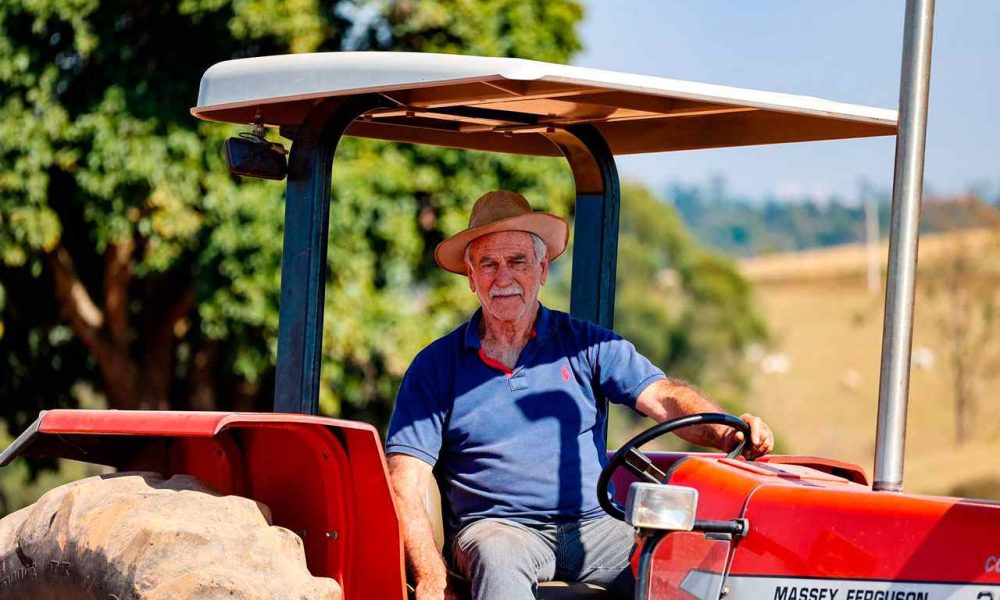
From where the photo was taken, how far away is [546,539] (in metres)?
4.08

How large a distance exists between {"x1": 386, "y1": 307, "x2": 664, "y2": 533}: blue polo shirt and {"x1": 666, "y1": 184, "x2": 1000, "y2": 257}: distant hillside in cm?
8031

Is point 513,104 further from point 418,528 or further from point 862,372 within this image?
point 862,372

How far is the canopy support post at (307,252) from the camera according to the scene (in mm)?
3930

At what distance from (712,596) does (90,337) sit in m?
12.7

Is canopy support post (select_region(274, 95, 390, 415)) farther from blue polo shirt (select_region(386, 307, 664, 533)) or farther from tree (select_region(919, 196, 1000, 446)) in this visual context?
tree (select_region(919, 196, 1000, 446))

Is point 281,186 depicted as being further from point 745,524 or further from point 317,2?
point 745,524

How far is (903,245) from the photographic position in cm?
A: 314

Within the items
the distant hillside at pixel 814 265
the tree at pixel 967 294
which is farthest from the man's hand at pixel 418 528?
the distant hillside at pixel 814 265

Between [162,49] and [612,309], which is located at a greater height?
[162,49]

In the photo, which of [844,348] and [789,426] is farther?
[844,348]

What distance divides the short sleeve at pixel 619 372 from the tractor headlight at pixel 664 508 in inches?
42.9

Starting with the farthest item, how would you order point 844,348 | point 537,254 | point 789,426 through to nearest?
point 844,348 < point 789,426 < point 537,254

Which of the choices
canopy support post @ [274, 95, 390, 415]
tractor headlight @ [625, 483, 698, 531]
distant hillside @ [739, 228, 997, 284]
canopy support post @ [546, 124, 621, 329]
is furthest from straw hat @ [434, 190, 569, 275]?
distant hillside @ [739, 228, 997, 284]

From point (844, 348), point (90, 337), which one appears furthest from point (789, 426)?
point (90, 337)
